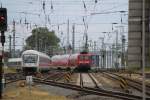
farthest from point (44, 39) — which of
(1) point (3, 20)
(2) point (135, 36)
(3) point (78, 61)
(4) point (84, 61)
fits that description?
(1) point (3, 20)

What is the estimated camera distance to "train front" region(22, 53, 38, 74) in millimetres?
63562

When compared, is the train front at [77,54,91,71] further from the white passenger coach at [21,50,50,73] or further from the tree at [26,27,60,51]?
the tree at [26,27,60,51]

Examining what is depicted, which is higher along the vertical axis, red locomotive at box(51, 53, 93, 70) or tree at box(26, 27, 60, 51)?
tree at box(26, 27, 60, 51)

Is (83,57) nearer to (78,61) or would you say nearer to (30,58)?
(78,61)

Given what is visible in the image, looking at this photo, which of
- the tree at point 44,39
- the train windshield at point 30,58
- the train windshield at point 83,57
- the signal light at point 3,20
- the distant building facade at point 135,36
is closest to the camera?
the signal light at point 3,20

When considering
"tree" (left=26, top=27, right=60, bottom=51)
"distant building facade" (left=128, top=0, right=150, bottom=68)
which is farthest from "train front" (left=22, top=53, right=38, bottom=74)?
"tree" (left=26, top=27, right=60, bottom=51)

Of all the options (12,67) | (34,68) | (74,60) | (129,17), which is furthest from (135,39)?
(12,67)

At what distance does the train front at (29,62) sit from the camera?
63.6m

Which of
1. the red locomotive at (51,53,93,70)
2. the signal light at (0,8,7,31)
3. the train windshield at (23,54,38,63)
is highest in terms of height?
the signal light at (0,8,7,31)

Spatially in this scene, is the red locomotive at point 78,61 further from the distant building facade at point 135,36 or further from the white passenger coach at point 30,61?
the white passenger coach at point 30,61

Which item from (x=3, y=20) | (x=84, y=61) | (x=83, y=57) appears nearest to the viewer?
(x=3, y=20)

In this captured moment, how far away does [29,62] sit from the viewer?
210 feet

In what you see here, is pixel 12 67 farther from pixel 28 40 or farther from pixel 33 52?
pixel 28 40

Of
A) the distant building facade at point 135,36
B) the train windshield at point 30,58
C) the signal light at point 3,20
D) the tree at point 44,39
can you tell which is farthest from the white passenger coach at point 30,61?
the tree at point 44,39
